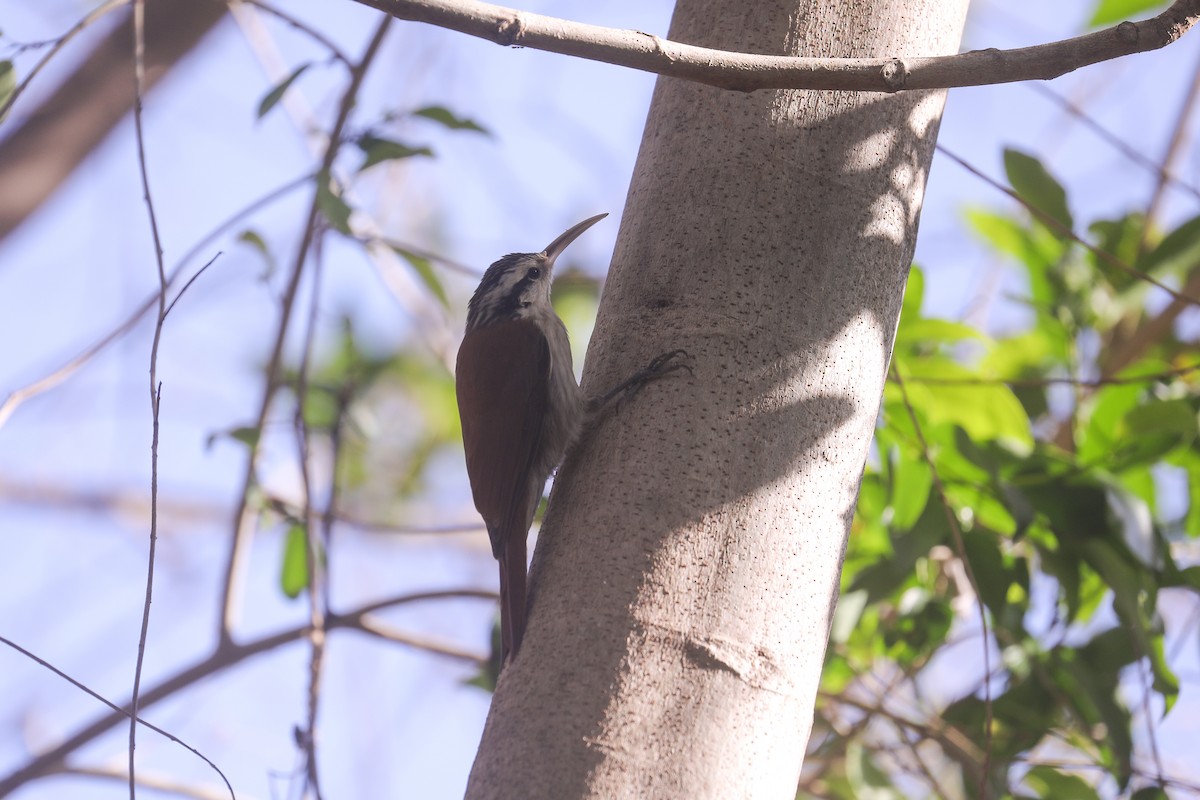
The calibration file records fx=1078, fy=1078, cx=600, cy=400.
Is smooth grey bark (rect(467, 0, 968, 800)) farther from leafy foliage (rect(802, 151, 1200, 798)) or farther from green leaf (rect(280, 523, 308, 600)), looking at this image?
green leaf (rect(280, 523, 308, 600))

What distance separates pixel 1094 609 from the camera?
8.64 feet

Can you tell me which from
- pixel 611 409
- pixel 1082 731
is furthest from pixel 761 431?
pixel 1082 731

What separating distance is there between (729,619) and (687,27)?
105 cm

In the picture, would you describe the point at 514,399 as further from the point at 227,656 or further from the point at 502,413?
the point at 227,656

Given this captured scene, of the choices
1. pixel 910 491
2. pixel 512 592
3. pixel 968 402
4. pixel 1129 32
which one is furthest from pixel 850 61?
pixel 968 402

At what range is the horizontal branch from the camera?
1.25m

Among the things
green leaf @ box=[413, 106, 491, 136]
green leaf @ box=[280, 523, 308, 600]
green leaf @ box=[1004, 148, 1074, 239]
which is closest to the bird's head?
green leaf @ box=[413, 106, 491, 136]

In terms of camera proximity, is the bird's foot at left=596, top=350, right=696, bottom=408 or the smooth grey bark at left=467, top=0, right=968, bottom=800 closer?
the smooth grey bark at left=467, top=0, right=968, bottom=800

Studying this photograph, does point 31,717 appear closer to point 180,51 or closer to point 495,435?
point 180,51

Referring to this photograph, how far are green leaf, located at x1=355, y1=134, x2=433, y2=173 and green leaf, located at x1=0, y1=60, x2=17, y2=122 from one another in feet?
2.40

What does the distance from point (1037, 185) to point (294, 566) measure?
2182mm

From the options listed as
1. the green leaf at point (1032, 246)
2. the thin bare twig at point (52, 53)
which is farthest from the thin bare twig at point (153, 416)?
the green leaf at point (1032, 246)

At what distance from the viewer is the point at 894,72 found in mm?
1349

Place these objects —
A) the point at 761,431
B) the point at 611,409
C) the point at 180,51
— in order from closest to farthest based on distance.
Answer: the point at 761,431, the point at 611,409, the point at 180,51
